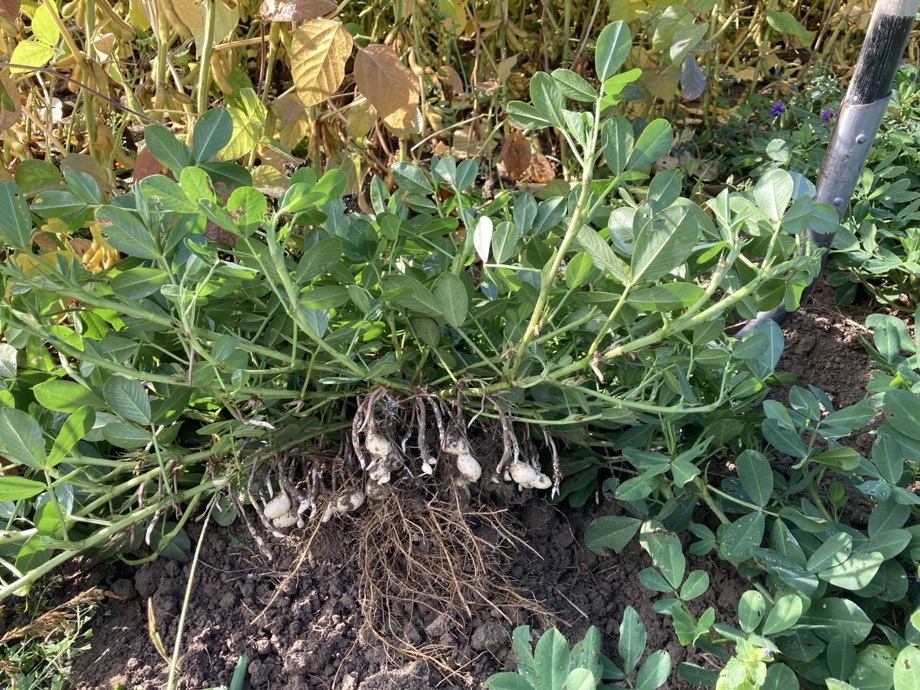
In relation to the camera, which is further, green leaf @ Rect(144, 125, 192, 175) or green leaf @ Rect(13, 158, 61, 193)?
green leaf @ Rect(13, 158, 61, 193)

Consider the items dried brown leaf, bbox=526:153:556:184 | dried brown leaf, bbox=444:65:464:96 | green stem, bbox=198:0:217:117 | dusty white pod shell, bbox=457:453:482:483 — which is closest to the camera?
dusty white pod shell, bbox=457:453:482:483

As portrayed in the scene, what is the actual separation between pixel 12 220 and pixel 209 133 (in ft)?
0.71

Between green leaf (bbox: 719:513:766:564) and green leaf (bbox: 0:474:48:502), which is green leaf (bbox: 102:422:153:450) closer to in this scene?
green leaf (bbox: 0:474:48:502)

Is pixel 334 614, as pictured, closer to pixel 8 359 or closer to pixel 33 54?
pixel 8 359

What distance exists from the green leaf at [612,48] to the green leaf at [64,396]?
62 cm

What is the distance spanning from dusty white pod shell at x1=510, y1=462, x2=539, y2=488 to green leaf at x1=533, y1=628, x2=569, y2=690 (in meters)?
0.20

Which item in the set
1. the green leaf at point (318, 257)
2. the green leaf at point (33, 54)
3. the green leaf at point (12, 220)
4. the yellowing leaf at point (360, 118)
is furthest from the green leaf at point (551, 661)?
the green leaf at point (33, 54)

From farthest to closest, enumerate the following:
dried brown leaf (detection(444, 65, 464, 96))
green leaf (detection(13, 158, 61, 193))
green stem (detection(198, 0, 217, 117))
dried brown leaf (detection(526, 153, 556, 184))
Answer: dried brown leaf (detection(526, 153, 556, 184)) → dried brown leaf (detection(444, 65, 464, 96)) → green stem (detection(198, 0, 217, 117)) → green leaf (detection(13, 158, 61, 193))

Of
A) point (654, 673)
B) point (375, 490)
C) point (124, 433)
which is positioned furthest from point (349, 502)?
point (654, 673)

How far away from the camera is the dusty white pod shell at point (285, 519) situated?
91 centimetres

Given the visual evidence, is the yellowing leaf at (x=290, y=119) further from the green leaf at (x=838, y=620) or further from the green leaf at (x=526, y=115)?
the green leaf at (x=838, y=620)

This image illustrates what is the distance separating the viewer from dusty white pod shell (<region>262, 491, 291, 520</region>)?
35.1 inches

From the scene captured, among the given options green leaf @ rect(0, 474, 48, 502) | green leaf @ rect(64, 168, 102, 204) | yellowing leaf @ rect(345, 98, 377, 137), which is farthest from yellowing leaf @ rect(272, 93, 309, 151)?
green leaf @ rect(0, 474, 48, 502)

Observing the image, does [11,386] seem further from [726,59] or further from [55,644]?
[726,59]
